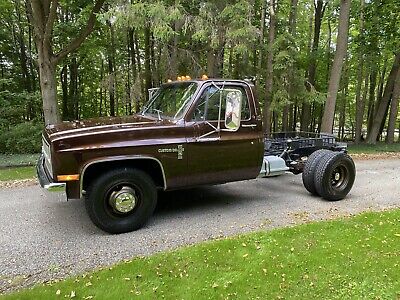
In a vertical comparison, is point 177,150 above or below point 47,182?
above

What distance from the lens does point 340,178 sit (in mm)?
6547

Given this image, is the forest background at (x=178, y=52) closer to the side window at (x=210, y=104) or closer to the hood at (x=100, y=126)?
the side window at (x=210, y=104)

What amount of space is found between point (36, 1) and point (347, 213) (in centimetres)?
979

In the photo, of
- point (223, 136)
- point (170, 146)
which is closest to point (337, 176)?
point (223, 136)

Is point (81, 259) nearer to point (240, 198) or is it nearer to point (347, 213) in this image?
point (240, 198)

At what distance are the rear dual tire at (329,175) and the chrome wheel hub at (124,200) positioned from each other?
3211 millimetres

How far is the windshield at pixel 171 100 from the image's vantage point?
5.24 m

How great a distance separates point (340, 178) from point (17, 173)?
7662mm

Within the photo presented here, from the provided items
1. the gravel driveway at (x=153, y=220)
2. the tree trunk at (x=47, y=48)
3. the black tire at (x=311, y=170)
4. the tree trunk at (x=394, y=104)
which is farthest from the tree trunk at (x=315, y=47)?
the black tire at (x=311, y=170)

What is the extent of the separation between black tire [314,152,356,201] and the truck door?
50.1 inches

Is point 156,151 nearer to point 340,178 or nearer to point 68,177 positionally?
point 68,177

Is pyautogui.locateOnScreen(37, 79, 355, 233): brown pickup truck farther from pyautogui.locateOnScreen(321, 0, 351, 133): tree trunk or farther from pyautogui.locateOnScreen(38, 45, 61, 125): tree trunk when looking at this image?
pyautogui.locateOnScreen(321, 0, 351, 133): tree trunk

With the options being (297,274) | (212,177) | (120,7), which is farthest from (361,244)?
(120,7)

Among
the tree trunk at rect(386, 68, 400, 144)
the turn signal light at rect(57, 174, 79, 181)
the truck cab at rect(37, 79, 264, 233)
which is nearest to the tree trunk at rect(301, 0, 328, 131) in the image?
the tree trunk at rect(386, 68, 400, 144)
